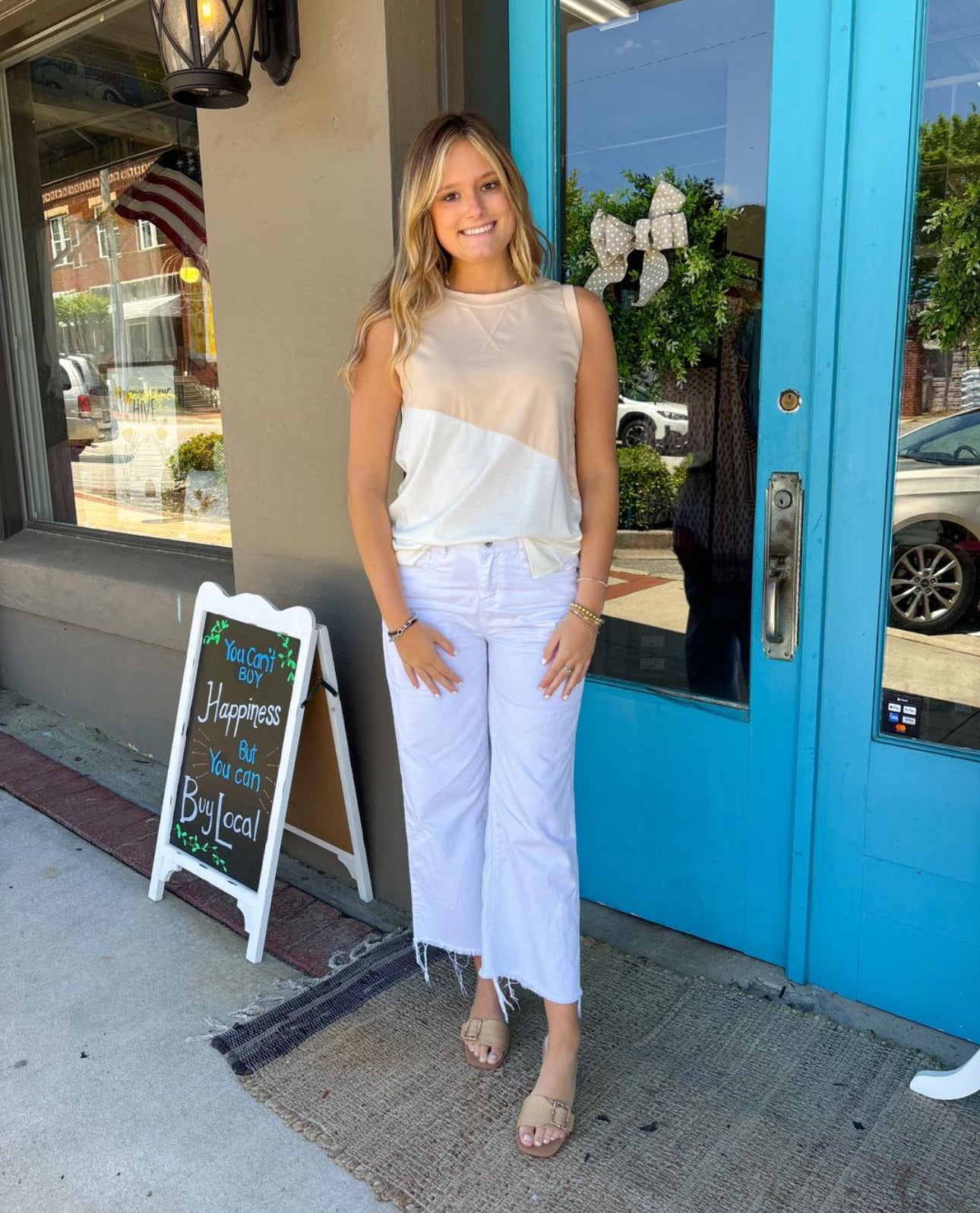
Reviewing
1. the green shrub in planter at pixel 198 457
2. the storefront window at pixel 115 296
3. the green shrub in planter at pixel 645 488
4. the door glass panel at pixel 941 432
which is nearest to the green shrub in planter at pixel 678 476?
the green shrub in planter at pixel 645 488

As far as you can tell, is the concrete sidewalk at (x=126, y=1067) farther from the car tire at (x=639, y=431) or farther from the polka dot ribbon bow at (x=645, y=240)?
the polka dot ribbon bow at (x=645, y=240)

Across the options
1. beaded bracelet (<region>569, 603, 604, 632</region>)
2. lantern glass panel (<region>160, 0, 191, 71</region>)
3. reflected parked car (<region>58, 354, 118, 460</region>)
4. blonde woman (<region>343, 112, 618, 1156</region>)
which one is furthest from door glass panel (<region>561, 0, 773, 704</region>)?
→ reflected parked car (<region>58, 354, 118, 460</region>)

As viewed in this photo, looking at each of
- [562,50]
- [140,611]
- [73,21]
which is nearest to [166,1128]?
[140,611]

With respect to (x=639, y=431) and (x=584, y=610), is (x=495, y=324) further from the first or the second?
(x=639, y=431)

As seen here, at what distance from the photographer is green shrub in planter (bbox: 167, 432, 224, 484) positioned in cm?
407

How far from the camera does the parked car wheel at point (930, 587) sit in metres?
2.08

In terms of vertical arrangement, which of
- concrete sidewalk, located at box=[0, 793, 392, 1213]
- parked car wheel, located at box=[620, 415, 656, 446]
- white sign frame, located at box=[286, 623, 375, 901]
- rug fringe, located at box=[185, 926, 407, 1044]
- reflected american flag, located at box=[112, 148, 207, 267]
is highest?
reflected american flag, located at box=[112, 148, 207, 267]

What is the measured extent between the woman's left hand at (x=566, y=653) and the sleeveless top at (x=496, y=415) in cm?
12

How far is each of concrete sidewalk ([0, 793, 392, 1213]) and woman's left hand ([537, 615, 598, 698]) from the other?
1.01 meters

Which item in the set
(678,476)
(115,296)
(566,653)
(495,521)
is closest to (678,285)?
(678,476)

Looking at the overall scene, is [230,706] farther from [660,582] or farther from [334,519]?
[660,582]

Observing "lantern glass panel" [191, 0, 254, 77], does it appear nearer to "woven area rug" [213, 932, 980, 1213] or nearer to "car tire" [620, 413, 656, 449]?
"car tire" [620, 413, 656, 449]

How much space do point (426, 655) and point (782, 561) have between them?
864 mm

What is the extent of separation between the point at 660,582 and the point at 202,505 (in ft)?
7.45
